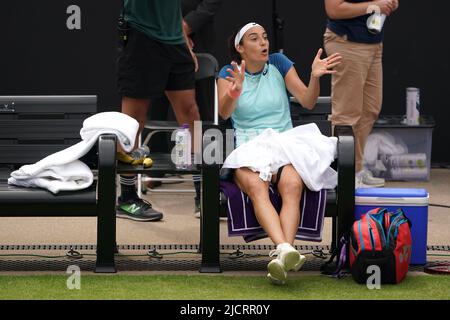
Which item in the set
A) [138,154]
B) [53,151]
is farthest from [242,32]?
[53,151]

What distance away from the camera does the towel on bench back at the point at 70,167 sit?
6785mm

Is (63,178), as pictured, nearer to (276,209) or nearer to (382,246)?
(276,209)

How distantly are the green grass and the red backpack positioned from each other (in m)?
0.07

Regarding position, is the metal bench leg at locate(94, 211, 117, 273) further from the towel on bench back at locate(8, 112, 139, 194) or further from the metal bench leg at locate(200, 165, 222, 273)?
the metal bench leg at locate(200, 165, 222, 273)

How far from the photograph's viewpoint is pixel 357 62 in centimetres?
885

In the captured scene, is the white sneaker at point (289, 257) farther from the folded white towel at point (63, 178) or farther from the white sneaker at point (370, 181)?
the white sneaker at point (370, 181)

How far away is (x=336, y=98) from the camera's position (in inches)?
356

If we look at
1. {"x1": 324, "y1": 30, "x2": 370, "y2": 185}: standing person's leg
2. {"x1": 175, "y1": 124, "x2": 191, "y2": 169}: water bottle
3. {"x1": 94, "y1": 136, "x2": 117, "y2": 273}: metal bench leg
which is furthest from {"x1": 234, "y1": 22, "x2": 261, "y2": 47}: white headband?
{"x1": 324, "y1": 30, "x2": 370, "y2": 185}: standing person's leg

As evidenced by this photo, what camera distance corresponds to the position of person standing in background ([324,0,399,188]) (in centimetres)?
862

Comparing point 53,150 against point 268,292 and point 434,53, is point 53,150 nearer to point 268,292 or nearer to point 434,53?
point 268,292

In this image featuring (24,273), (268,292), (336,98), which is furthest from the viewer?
(336,98)

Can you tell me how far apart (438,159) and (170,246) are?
389cm

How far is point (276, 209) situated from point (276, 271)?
0.61 metres

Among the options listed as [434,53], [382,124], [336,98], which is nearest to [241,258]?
[336,98]
